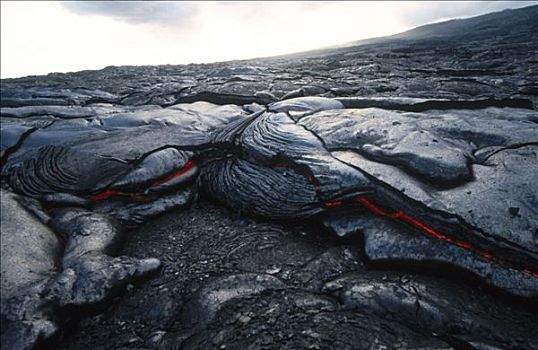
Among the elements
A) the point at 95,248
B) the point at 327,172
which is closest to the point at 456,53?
the point at 327,172

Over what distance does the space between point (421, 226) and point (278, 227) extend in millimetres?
955

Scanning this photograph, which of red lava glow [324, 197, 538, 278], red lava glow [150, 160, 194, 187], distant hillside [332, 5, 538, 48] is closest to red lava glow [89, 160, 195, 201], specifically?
red lava glow [150, 160, 194, 187]

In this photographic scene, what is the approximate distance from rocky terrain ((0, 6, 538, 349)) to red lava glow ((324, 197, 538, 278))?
0.03 ft

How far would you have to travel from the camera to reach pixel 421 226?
6.68 ft

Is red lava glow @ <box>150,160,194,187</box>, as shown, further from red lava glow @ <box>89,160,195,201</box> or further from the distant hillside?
the distant hillside

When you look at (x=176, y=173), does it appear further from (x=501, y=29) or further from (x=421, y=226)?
(x=501, y=29)

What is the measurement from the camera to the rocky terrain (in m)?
1.59

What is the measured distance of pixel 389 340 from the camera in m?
1.42

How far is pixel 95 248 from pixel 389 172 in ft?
6.55

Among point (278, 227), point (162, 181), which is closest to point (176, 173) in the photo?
point (162, 181)

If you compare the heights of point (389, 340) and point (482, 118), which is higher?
point (482, 118)

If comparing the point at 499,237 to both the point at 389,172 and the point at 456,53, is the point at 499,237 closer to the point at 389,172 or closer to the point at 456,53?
the point at 389,172

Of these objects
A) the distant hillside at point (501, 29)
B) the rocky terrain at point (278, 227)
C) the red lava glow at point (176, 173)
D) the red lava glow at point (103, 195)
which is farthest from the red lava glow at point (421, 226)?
the distant hillside at point (501, 29)

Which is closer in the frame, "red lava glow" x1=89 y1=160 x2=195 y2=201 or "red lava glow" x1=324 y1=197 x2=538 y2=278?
"red lava glow" x1=324 y1=197 x2=538 y2=278
